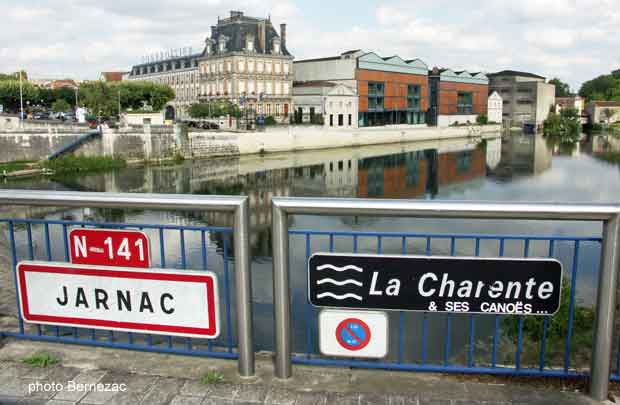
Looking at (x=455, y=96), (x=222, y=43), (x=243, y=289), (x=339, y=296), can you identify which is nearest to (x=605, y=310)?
(x=339, y=296)

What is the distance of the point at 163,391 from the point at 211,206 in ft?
4.28

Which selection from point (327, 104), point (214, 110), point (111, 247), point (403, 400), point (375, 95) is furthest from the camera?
point (375, 95)

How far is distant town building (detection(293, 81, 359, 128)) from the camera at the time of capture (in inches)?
2815

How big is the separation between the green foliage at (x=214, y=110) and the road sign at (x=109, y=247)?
64001mm

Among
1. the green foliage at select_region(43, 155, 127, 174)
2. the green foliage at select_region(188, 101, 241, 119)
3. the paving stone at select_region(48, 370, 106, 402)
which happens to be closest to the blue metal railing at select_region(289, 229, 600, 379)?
the paving stone at select_region(48, 370, 106, 402)

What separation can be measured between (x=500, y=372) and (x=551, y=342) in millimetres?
4992

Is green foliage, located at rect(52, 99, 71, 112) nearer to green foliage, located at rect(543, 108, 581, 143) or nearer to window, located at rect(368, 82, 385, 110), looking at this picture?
window, located at rect(368, 82, 385, 110)

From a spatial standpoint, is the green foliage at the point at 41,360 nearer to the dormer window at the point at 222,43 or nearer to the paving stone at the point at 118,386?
the paving stone at the point at 118,386

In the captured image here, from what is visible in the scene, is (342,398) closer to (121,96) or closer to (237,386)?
(237,386)

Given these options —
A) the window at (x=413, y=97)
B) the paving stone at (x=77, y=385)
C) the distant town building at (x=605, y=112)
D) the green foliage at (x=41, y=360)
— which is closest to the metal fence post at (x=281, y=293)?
the paving stone at (x=77, y=385)

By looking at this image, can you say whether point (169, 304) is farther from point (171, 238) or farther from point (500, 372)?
point (171, 238)

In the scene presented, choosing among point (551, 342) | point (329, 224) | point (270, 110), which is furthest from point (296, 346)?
point (270, 110)

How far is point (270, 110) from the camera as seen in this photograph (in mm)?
73188

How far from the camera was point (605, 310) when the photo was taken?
3492mm
